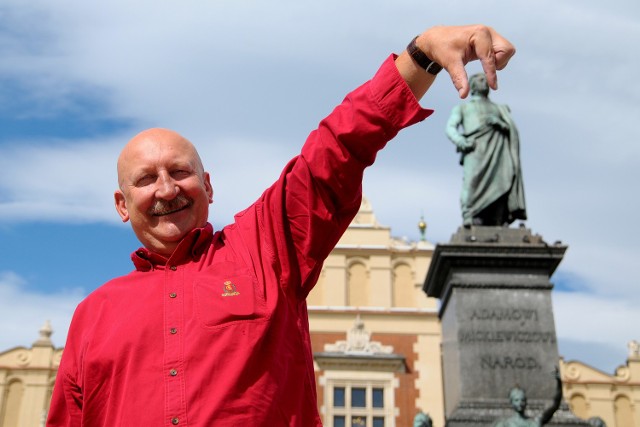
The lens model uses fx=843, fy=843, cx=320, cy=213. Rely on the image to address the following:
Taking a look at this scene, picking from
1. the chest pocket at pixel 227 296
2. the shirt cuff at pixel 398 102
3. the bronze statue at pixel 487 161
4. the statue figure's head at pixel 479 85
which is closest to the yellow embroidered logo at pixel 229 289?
the chest pocket at pixel 227 296

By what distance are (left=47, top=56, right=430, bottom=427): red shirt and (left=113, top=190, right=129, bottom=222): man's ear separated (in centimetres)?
13

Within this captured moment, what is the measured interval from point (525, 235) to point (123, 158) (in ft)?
21.1

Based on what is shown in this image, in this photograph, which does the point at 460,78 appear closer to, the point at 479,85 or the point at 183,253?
the point at 183,253

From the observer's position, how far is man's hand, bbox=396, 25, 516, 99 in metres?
1.59

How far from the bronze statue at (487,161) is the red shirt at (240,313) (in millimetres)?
6474

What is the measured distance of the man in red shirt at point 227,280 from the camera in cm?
168

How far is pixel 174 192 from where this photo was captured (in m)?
1.90

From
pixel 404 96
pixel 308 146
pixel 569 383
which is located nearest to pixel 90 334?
pixel 308 146

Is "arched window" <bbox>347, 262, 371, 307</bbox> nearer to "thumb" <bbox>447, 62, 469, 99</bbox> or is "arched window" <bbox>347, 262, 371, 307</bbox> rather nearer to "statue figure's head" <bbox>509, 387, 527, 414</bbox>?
"statue figure's head" <bbox>509, 387, 527, 414</bbox>

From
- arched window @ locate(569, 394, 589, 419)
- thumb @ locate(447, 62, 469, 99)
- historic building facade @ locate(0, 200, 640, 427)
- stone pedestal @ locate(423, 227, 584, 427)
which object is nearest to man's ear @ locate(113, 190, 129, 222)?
thumb @ locate(447, 62, 469, 99)

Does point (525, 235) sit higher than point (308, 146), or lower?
higher

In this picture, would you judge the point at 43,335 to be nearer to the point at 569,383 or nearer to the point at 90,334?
the point at 569,383

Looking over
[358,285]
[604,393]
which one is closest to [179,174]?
[358,285]

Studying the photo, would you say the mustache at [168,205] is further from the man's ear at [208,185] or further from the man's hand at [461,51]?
the man's hand at [461,51]
